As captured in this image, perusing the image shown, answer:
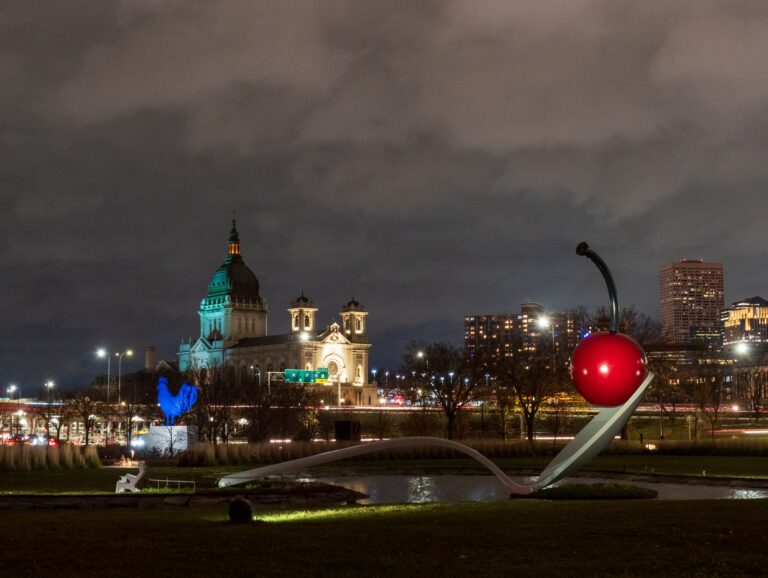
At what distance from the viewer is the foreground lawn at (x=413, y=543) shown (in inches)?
522

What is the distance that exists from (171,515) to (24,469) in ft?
72.4

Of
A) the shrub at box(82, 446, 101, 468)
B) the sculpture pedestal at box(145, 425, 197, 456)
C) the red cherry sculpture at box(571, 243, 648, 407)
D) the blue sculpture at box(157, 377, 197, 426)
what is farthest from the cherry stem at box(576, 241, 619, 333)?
the sculpture pedestal at box(145, 425, 197, 456)

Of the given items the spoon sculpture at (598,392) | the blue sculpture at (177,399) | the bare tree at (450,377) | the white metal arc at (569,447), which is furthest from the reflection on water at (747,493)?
the bare tree at (450,377)

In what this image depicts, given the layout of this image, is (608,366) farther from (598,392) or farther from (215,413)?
(215,413)

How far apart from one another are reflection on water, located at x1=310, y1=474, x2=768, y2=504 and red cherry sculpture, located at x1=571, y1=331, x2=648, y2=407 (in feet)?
15.4

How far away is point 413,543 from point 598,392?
29.1 feet

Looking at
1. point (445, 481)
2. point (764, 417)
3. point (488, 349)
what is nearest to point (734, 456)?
point (445, 481)

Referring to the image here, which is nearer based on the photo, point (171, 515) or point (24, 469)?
point (171, 515)

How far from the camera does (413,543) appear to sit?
50.5 ft

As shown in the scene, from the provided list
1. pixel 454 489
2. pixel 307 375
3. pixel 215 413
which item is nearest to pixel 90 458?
pixel 454 489

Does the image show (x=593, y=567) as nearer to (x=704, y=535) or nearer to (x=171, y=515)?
(x=704, y=535)

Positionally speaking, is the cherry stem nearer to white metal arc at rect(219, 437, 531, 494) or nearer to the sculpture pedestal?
white metal arc at rect(219, 437, 531, 494)

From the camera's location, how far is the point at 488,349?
308 feet

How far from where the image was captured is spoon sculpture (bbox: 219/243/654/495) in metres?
22.7
